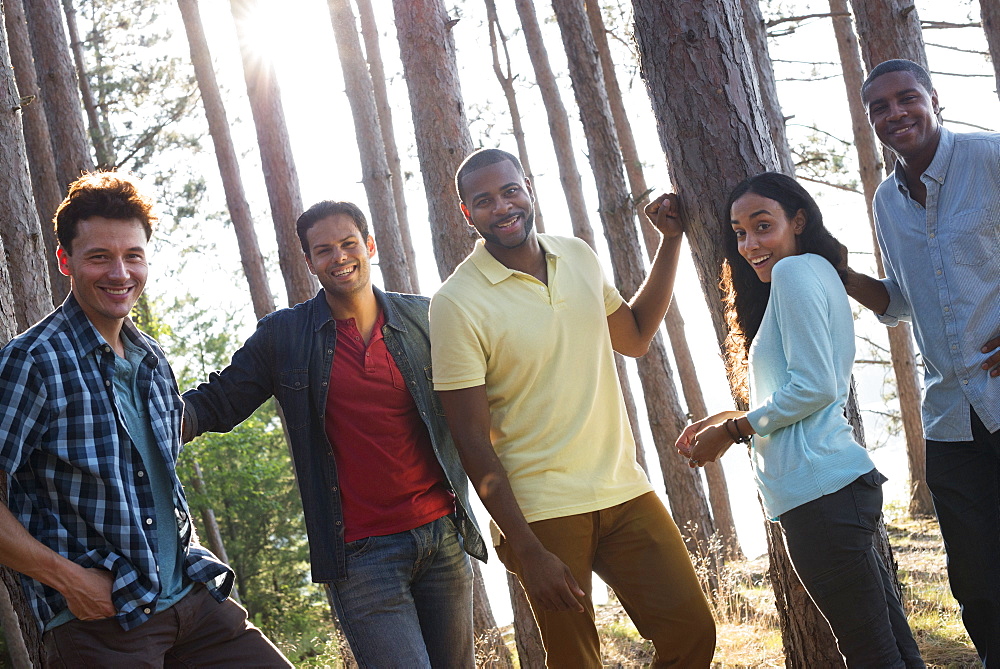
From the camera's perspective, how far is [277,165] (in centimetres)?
912

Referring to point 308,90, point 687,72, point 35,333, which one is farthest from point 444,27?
point 308,90

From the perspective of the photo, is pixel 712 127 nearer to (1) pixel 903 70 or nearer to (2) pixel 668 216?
(2) pixel 668 216

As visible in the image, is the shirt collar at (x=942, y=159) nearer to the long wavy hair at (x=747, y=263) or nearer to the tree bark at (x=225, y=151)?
the long wavy hair at (x=747, y=263)

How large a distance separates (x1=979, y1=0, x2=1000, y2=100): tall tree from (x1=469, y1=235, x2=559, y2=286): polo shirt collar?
8121 mm

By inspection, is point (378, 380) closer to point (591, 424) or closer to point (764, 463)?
point (591, 424)

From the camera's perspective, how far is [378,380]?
11.2 ft

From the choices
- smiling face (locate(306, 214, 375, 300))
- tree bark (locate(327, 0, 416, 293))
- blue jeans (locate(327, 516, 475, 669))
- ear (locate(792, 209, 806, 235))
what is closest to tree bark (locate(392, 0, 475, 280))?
smiling face (locate(306, 214, 375, 300))

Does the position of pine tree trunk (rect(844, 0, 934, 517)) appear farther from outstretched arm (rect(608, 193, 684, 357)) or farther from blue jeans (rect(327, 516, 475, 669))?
blue jeans (rect(327, 516, 475, 669))

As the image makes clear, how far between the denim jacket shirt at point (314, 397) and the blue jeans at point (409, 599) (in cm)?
9

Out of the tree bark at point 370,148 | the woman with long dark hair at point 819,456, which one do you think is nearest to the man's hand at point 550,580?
the woman with long dark hair at point 819,456

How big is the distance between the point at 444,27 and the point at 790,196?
403 centimetres

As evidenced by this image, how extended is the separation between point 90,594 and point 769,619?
5649mm

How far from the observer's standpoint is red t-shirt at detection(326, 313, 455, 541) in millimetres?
3307

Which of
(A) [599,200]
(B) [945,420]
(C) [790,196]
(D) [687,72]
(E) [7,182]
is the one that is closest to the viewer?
(C) [790,196]
